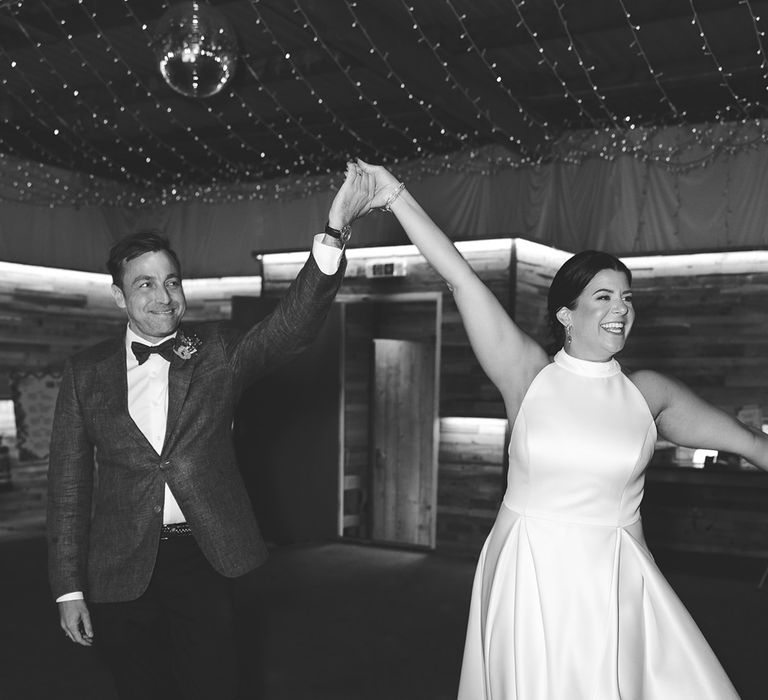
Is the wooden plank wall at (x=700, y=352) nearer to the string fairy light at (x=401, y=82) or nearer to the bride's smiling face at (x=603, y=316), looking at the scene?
the string fairy light at (x=401, y=82)

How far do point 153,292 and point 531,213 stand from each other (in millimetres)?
5183

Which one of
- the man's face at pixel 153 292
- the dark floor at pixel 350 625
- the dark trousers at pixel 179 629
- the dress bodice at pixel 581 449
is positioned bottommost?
the dark floor at pixel 350 625

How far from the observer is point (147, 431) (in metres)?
2.57

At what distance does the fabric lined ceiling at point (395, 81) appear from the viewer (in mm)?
5621

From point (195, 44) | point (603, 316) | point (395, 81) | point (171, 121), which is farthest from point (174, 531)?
point (171, 121)

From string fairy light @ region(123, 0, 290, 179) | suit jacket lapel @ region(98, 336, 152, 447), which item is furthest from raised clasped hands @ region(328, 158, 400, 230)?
string fairy light @ region(123, 0, 290, 179)

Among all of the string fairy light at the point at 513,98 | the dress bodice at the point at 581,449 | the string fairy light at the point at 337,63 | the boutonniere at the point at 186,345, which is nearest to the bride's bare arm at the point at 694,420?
the dress bodice at the point at 581,449

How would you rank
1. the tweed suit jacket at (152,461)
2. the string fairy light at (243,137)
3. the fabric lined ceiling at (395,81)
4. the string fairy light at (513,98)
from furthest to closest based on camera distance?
1. the string fairy light at (243,137)
2. the string fairy light at (513,98)
3. the fabric lined ceiling at (395,81)
4. the tweed suit jacket at (152,461)

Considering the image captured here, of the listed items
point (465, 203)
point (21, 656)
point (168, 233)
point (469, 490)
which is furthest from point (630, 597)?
point (168, 233)

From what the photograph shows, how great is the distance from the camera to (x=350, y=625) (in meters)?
5.28

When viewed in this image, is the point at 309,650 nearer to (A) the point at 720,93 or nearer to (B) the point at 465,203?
(B) the point at 465,203

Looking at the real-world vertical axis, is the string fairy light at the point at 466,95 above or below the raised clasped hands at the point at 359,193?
above

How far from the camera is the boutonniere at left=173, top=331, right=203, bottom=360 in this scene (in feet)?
8.59

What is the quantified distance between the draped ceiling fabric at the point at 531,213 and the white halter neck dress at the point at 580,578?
4.78 metres
